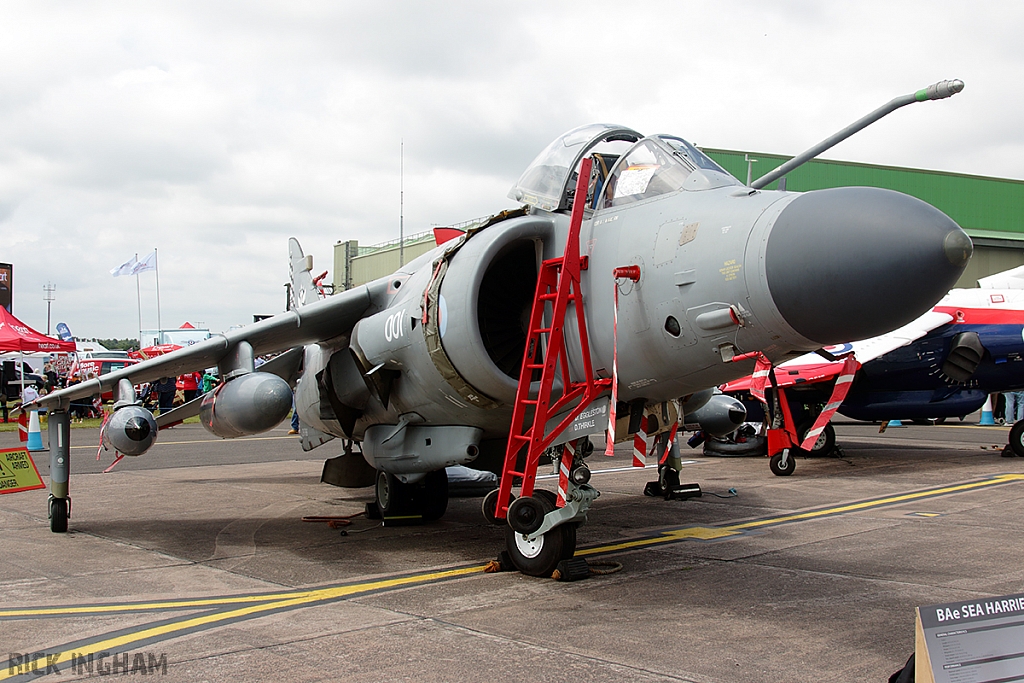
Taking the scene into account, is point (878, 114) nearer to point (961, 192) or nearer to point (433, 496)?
point (433, 496)

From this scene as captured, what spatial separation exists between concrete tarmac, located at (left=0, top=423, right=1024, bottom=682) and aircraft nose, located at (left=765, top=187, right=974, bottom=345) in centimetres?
180

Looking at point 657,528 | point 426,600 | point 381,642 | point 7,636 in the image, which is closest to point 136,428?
point 7,636

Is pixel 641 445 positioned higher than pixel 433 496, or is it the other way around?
pixel 641 445

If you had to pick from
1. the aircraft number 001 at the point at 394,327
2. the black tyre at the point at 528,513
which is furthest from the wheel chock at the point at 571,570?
the aircraft number 001 at the point at 394,327

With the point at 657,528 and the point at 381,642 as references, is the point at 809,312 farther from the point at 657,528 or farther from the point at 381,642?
the point at 657,528

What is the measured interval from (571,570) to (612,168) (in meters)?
3.06

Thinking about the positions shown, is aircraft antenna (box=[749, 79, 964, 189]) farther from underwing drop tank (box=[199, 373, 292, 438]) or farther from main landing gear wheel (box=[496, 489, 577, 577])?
underwing drop tank (box=[199, 373, 292, 438])

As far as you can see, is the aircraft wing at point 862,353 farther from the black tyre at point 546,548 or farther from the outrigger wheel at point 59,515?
the outrigger wheel at point 59,515

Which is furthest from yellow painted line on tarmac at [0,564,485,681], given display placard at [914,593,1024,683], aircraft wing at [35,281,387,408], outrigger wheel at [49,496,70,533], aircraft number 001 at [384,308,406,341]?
outrigger wheel at [49,496,70,533]

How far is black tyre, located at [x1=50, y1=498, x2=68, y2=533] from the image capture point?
8930 mm

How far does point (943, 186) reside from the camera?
3403 cm

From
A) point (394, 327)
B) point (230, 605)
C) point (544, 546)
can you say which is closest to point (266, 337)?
point (394, 327)

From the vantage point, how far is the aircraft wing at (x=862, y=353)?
46.0 feet

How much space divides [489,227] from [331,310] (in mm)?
2554
